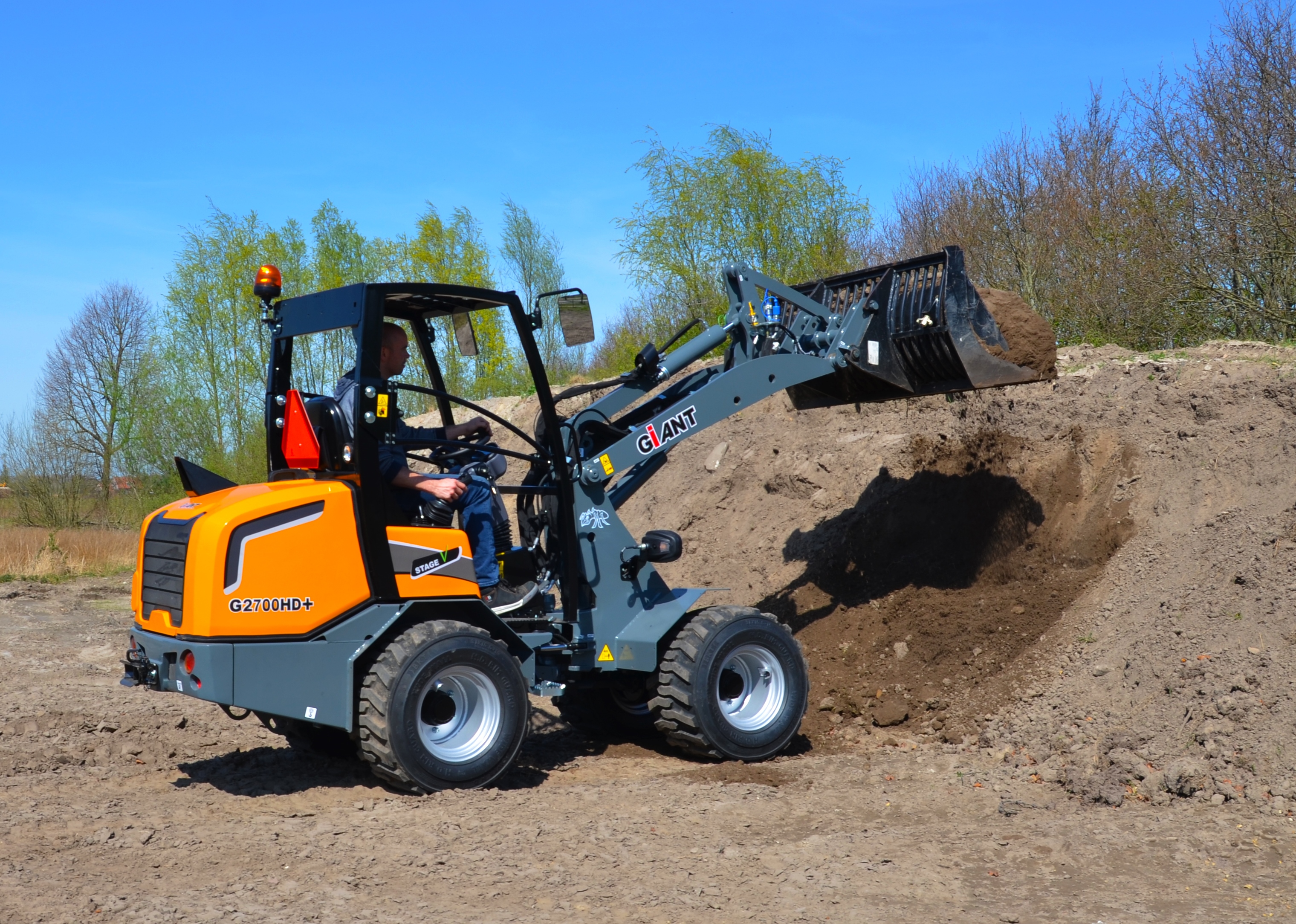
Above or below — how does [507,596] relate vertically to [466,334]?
below

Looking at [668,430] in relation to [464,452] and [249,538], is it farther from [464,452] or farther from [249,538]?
[249,538]

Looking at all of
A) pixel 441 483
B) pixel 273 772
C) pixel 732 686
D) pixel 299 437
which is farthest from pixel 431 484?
pixel 732 686

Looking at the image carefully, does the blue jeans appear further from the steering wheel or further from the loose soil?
the loose soil

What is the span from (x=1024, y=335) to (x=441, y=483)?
14.4 feet

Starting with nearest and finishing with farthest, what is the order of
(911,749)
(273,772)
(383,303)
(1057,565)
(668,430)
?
(383,303), (273,772), (668,430), (911,749), (1057,565)

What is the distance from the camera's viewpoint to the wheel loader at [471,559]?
5059 mm

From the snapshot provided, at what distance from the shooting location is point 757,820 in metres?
5.08

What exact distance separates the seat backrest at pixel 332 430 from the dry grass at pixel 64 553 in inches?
540

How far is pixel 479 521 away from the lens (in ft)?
18.8

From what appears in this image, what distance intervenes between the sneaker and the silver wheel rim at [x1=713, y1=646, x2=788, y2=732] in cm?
127

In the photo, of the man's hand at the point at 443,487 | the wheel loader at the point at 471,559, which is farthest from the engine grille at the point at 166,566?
the man's hand at the point at 443,487

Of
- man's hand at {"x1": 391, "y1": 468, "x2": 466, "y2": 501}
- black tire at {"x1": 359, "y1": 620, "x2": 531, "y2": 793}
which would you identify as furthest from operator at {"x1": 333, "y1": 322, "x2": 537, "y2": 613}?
black tire at {"x1": 359, "y1": 620, "x2": 531, "y2": 793}

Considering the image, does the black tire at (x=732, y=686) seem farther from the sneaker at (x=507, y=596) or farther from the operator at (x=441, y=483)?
the operator at (x=441, y=483)

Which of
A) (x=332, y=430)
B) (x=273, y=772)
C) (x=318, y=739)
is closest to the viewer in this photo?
(x=332, y=430)
